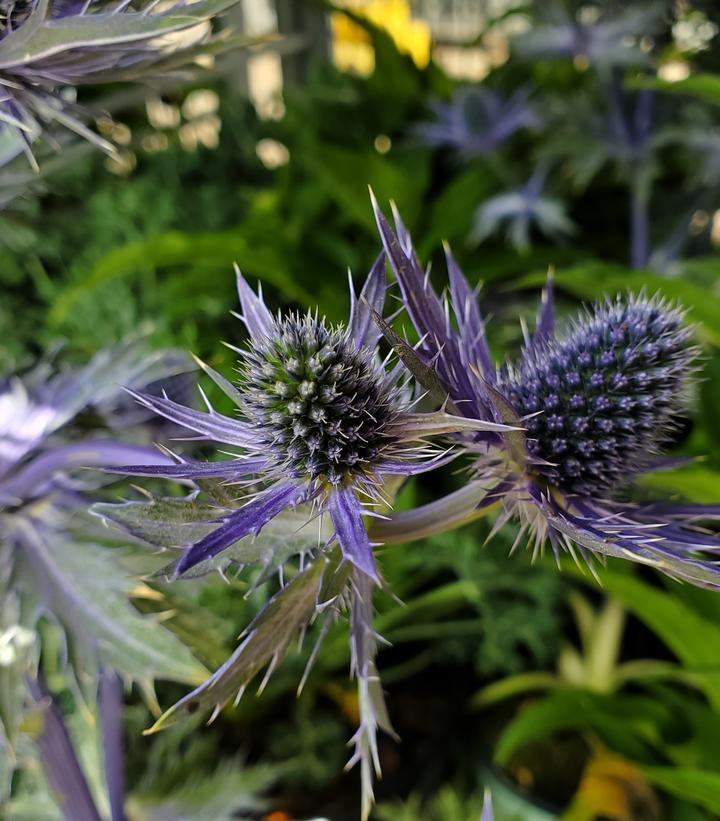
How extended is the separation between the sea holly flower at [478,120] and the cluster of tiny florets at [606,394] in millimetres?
581

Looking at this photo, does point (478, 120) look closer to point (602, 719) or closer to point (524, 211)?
point (524, 211)

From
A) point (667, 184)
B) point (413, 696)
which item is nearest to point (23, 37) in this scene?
point (413, 696)

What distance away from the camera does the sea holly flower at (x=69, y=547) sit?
36 centimetres

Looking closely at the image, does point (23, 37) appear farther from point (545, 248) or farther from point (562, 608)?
point (562, 608)

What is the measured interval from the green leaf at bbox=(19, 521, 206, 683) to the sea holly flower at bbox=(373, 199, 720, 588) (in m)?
0.16

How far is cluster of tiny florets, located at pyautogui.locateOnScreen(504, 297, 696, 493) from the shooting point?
0.26 metres

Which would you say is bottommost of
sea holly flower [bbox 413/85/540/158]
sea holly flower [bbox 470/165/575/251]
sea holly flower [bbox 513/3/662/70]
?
sea holly flower [bbox 470/165/575/251]

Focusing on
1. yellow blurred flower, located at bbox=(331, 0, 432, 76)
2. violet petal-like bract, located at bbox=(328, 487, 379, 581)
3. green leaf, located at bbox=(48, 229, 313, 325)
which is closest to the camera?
violet petal-like bract, located at bbox=(328, 487, 379, 581)

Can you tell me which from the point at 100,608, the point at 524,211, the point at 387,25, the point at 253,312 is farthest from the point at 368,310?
the point at 387,25

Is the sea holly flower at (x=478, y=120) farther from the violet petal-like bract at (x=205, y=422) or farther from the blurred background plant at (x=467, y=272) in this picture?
the violet petal-like bract at (x=205, y=422)

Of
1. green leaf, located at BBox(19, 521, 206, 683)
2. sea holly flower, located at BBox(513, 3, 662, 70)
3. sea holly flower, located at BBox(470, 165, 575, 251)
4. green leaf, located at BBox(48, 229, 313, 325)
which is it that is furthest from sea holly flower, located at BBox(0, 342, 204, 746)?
sea holly flower, located at BBox(513, 3, 662, 70)

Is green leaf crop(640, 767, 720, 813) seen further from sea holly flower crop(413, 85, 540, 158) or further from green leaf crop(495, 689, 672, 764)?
sea holly flower crop(413, 85, 540, 158)

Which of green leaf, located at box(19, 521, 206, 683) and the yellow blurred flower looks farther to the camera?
the yellow blurred flower

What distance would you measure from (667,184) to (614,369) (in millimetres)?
824
